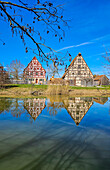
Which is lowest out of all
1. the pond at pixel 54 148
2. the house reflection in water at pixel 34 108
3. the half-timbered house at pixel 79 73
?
the pond at pixel 54 148

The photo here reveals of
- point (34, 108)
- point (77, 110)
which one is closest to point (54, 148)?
point (77, 110)

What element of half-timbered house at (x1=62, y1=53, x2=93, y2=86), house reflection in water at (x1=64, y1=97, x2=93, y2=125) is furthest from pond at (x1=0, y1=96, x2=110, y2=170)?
half-timbered house at (x1=62, y1=53, x2=93, y2=86)

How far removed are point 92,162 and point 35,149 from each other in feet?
4.70

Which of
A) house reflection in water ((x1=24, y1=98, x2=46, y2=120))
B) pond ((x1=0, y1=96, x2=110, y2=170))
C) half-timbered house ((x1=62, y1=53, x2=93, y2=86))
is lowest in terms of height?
pond ((x1=0, y1=96, x2=110, y2=170))

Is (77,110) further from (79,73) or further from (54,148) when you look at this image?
(79,73)

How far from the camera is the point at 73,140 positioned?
4406mm

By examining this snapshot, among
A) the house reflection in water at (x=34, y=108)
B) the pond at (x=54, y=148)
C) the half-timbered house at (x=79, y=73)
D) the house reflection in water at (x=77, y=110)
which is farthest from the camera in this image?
the half-timbered house at (x=79, y=73)

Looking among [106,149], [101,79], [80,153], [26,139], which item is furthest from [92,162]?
[101,79]

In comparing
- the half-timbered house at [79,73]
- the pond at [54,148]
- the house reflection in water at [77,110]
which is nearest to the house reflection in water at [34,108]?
the house reflection in water at [77,110]

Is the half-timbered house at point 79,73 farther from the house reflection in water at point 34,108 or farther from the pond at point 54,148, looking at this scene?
the pond at point 54,148

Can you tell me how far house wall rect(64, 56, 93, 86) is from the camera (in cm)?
4284

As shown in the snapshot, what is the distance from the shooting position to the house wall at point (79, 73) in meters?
42.8

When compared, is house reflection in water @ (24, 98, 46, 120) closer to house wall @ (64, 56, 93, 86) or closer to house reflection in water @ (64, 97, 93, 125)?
house reflection in water @ (64, 97, 93, 125)

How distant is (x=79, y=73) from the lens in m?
43.0
